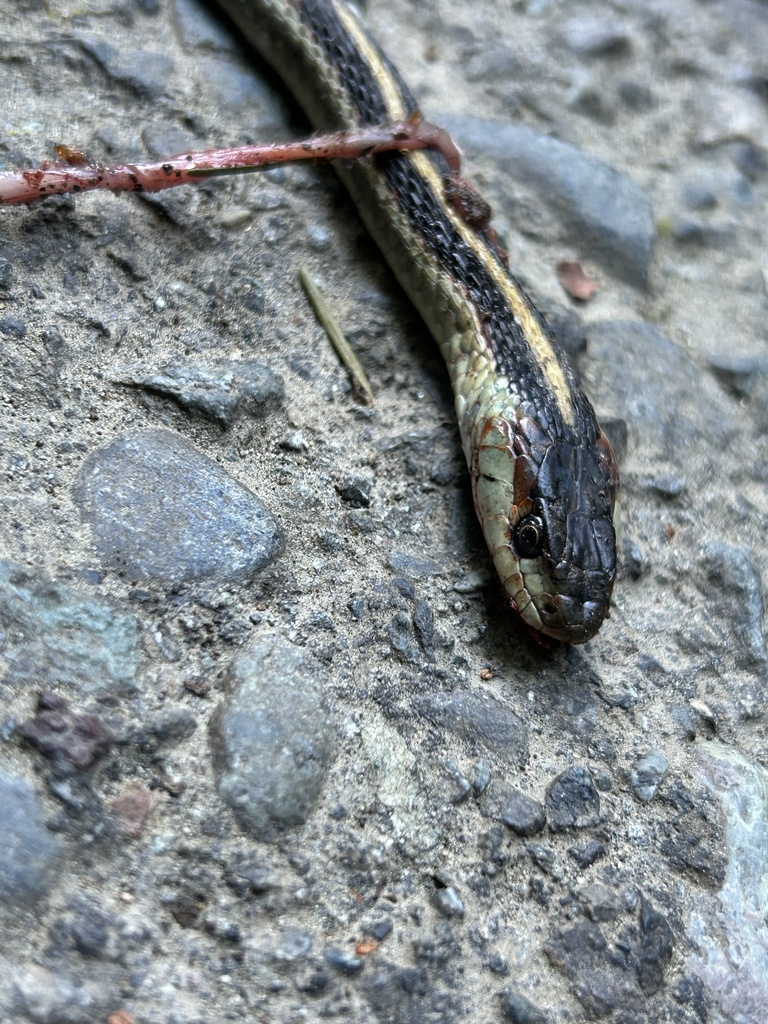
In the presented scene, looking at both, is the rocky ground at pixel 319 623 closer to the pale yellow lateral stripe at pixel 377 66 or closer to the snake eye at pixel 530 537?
the snake eye at pixel 530 537

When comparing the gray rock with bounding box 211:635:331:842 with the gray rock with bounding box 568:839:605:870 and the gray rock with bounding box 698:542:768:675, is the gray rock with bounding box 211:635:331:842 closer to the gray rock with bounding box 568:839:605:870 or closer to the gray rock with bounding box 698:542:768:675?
the gray rock with bounding box 568:839:605:870

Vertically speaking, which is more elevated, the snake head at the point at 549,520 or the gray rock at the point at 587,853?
the snake head at the point at 549,520

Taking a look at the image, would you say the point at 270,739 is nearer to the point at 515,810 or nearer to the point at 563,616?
the point at 515,810

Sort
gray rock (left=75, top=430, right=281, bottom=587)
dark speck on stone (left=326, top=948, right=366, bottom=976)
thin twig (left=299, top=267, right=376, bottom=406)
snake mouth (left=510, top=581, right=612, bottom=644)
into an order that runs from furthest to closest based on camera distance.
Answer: thin twig (left=299, top=267, right=376, bottom=406) → snake mouth (left=510, top=581, right=612, bottom=644) → gray rock (left=75, top=430, right=281, bottom=587) → dark speck on stone (left=326, top=948, right=366, bottom=976)

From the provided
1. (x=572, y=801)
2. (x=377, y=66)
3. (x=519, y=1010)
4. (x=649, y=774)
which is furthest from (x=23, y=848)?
(x=377, y=66)

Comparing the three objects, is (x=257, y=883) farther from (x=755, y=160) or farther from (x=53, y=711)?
(x=755, y=160)

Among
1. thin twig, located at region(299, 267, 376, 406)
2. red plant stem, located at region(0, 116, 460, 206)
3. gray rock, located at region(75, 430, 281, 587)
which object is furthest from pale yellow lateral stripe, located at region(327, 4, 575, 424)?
gray rock, located at region(75, 430, 281, 587)

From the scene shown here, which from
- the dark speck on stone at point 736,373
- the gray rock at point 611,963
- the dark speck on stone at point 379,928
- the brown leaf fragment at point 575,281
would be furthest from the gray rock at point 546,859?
the brown leaf fragment at point 575,281
